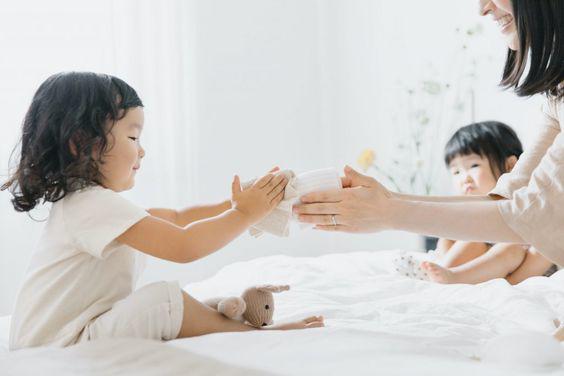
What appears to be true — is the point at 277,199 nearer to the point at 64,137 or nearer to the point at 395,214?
the point at 395,214

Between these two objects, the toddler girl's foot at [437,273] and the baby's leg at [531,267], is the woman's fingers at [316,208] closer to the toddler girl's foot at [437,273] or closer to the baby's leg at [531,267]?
the toddler girl's foot at [437,273]

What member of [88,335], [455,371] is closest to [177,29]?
[88,335]

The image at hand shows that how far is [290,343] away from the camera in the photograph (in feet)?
3.74

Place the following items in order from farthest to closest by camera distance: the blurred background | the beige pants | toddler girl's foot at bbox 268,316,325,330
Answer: the blurred background
toddler girl's foot at bbox 268,316,325,330
the beige pants

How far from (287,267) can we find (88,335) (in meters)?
0.94

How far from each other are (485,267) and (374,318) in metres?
0.75

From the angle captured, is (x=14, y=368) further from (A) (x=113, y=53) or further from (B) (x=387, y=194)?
(A) (x=113, y=53)

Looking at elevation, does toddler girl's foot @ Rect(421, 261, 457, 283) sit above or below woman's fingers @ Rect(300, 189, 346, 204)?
below

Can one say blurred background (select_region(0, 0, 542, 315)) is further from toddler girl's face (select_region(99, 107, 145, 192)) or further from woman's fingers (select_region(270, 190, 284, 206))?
woman's fingers (select_region(270, 190, 284, 206))

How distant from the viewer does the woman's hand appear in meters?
1.53

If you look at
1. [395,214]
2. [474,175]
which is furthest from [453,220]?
[474,175]

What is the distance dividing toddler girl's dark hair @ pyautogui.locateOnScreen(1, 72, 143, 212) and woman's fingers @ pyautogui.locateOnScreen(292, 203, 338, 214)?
0.46 meters

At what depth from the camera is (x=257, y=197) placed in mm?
1526

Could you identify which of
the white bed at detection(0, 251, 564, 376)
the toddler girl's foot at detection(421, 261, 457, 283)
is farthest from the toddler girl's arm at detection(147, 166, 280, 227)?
the toddler girl's foot at detection(421, 261, 457, 283)
